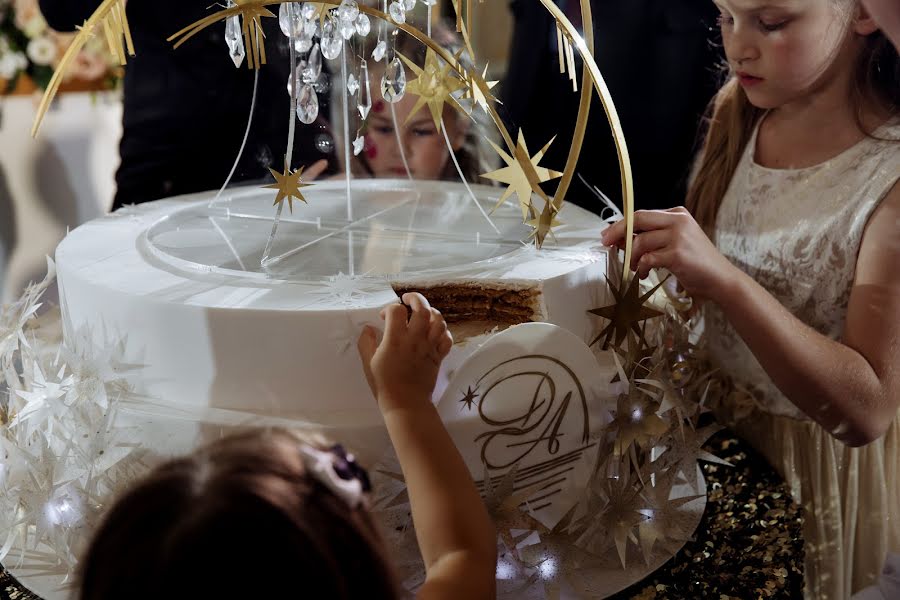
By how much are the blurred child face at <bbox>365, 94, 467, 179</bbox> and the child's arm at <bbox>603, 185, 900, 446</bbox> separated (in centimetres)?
25

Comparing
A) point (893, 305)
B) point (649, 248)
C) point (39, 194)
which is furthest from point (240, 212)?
point (39, 194)

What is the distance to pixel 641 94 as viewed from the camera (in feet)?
→ 4.30

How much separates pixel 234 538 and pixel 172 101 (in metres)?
1.24

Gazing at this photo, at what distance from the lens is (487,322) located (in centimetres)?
74

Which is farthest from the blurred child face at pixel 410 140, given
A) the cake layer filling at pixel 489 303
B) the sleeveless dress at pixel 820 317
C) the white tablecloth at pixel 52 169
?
the white tablecloth at pixel 52 169

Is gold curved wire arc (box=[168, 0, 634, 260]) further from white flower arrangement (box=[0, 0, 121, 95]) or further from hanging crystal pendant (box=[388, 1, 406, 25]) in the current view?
white flower arrangement (box=[0, 0, 121, 95])

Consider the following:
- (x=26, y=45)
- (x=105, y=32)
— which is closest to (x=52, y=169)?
(x=26, y=45)

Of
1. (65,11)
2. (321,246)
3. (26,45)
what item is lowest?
(321,246)

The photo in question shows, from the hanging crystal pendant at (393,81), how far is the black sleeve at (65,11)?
0.97m

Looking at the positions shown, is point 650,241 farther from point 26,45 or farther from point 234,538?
point 26,45

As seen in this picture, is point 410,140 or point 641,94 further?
point 641,94

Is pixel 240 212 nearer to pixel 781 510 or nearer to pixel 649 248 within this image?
pixel 649 248

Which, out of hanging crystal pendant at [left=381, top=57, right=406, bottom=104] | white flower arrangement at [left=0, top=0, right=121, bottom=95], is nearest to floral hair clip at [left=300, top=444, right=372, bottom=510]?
hanging crystal pendant at [left=381, top=57, right=406, bottom=104]

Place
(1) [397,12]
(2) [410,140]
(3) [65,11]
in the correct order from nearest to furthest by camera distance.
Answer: (1) [397,12] < (2) [410,140] < (3) [65,11]
